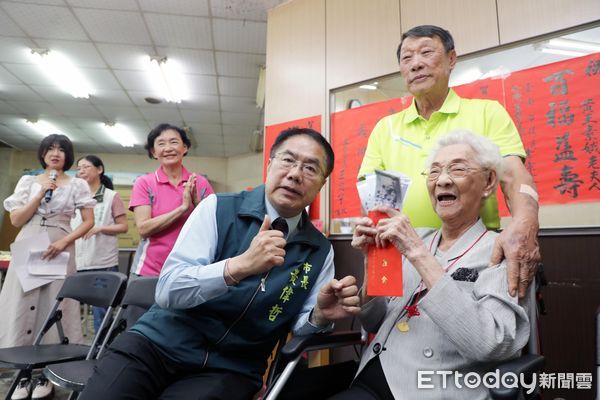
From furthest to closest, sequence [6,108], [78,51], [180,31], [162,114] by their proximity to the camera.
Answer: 1. [162,114]
2. [6,108]
3. [78,51]
4. [180,31]

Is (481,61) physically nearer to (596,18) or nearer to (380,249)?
(596,18)

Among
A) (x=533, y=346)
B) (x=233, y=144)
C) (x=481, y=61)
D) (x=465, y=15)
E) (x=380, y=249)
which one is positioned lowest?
(x=533, y=346)

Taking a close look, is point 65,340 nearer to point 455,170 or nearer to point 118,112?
point 455,170

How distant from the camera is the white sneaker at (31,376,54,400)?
90.0 inches

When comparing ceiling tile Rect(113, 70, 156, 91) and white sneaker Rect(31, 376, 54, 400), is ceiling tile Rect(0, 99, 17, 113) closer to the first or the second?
ceiling tile Rect(113, 70, 156, 91)

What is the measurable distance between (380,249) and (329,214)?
1998 mm

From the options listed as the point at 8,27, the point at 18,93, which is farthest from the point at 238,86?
the point at 18,93

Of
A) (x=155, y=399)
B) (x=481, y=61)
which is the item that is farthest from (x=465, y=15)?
(x=155, y=399)

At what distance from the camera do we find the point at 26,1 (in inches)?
152

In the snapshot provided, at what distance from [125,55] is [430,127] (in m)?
4.67

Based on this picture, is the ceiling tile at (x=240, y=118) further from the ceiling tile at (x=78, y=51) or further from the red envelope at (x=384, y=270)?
the red envelope at (x=384, y=270)

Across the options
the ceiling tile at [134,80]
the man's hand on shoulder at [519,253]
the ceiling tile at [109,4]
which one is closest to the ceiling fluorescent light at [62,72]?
the ceiling tile at [134,80]

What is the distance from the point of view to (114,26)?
167 inches

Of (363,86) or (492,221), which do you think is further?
(363,86)
